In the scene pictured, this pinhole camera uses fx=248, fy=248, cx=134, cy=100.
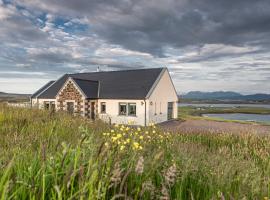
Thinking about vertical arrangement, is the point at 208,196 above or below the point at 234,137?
above

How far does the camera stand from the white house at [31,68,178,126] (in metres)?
30.2

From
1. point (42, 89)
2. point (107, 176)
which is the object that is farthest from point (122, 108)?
point (107, 176)

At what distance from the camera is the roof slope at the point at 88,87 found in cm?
3205

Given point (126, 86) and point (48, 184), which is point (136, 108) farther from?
point (48, 184)

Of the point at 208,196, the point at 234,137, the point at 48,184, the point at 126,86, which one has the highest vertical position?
the point at 126,86

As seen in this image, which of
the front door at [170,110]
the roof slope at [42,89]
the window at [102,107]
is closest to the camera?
the window at [102,107]

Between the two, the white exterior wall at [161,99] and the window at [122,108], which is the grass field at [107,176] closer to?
the white exterior wall at [161,99]

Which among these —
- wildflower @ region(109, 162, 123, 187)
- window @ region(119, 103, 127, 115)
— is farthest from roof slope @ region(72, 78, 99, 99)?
wildflower @ region(109, 162, 123, 187)

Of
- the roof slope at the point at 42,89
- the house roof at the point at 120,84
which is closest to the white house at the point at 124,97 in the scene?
the house roof at the point at 120,84

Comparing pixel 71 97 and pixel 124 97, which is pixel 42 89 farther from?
pixel 124 97

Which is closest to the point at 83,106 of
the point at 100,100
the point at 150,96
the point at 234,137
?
the point at 100,100

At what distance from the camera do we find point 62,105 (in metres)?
33.4

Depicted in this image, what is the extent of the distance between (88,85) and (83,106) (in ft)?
11.8

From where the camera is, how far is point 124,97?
1222 inches
